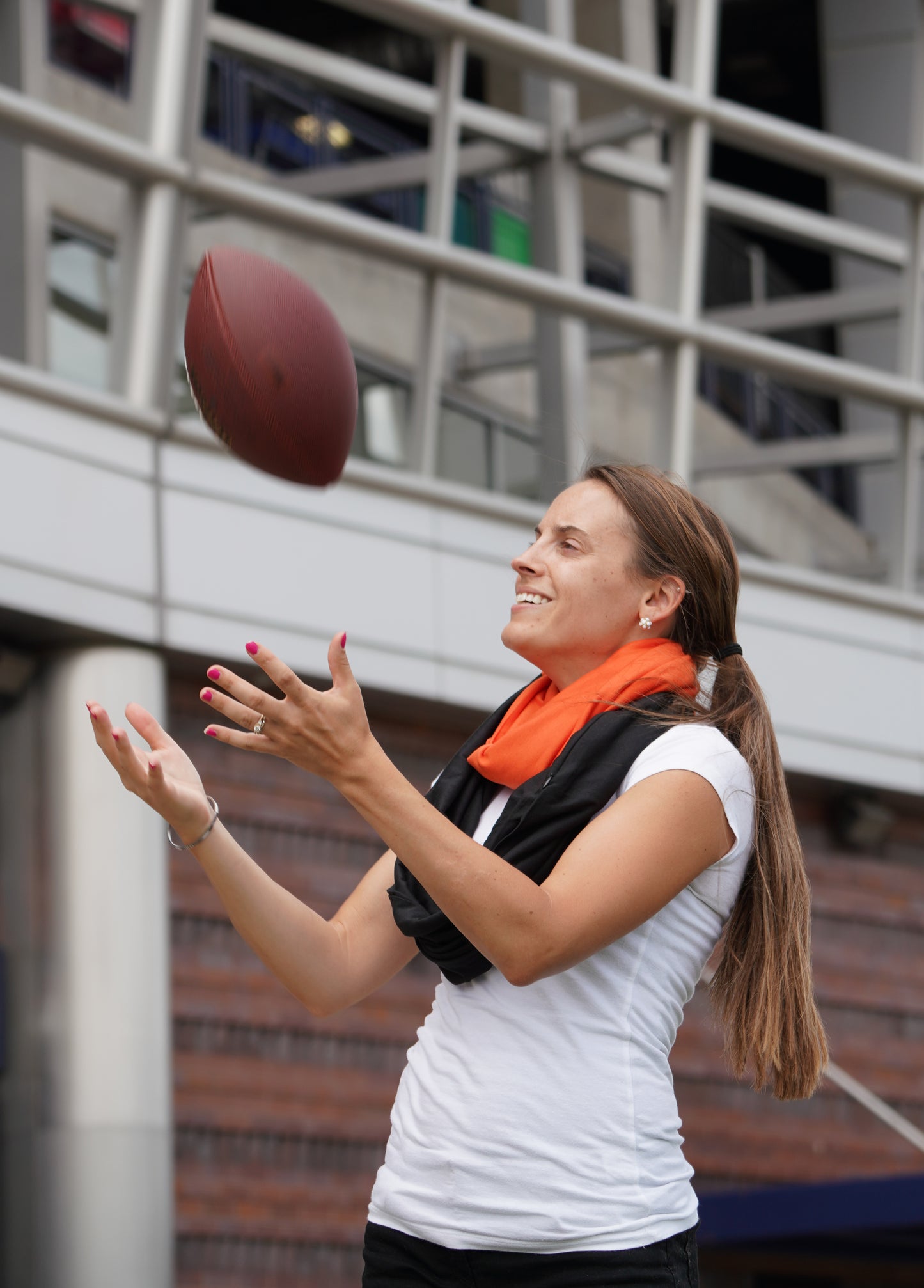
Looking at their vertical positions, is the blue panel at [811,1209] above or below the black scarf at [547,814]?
below

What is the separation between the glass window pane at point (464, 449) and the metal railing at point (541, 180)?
3.64ft

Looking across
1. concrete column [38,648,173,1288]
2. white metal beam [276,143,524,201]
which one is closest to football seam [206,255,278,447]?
concrete column [38,648,173,1288]

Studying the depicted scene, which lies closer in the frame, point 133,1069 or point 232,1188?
point 133,1069

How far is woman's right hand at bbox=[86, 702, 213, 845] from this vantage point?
209 centimetres

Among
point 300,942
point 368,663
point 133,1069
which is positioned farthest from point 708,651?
point 368,663

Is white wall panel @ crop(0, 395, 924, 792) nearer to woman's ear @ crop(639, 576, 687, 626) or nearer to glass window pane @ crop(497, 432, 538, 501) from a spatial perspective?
glass window pane @ crop(497, 432, 538, 501)

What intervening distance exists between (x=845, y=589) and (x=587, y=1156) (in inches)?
254

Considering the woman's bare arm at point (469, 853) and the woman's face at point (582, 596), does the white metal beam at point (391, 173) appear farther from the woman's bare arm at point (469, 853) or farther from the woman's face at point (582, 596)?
the woman's bare arm at point (469, 853)

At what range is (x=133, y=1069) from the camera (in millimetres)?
5828

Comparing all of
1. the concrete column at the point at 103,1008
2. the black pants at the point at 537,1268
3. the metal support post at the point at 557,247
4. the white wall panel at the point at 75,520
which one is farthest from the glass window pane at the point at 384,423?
the black pants at the point at 537,1268

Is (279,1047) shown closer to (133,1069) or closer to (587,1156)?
(133,1069)

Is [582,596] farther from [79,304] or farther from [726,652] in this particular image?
[79,304]

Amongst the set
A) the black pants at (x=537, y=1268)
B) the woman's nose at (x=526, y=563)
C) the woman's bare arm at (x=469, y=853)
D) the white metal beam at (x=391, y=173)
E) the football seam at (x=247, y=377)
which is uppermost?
the white metal beam at (x=391, y=173)

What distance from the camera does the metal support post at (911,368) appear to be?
8.76 meters
